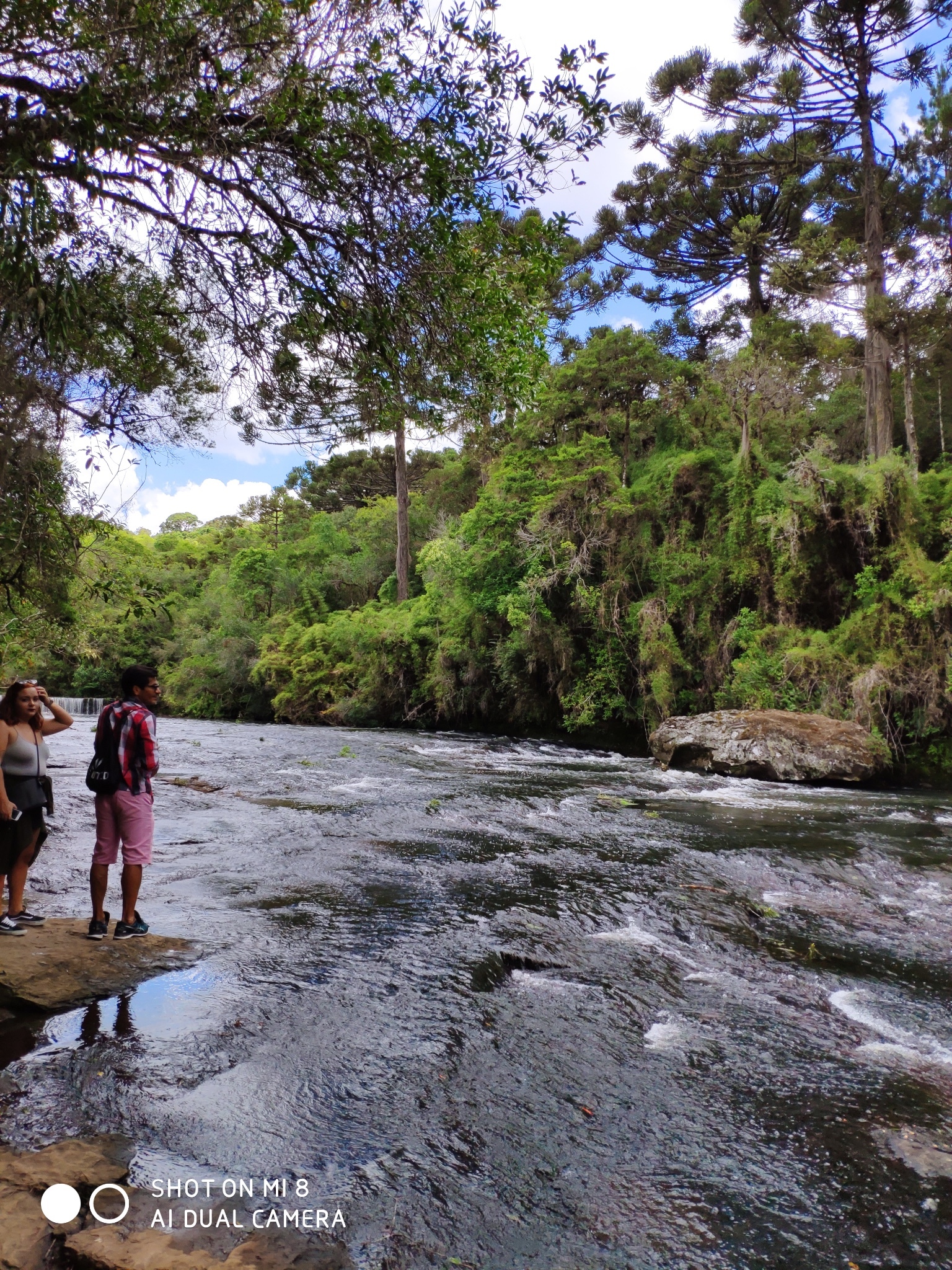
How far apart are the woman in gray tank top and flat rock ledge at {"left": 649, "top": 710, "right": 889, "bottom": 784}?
11421 millimetres

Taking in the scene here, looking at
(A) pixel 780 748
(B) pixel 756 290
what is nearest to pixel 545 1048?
(A) pixel 780 748

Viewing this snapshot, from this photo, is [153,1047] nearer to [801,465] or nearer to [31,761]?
[31,761]

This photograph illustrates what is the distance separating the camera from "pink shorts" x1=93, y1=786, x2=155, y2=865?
5.02m

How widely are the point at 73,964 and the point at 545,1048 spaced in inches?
108

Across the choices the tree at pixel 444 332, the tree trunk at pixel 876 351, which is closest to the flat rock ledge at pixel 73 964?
the tree at pixel 444 332

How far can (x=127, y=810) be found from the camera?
198 inches

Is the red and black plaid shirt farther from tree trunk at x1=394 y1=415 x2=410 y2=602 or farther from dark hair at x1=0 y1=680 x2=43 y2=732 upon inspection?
tree trunk at x1=394 y1=415 x2=410 y2=602

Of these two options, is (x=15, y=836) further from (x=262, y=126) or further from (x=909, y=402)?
(x=909, y=402)

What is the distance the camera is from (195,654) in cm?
3688

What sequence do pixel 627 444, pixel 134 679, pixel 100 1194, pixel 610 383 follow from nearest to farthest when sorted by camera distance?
pixel 100 1194 → pixel 134 679 → pixel 610 383 → pixel 627 444

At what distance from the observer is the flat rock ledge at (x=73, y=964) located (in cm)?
407

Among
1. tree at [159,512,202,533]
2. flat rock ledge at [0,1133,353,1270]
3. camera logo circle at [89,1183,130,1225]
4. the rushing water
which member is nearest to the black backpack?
the rushing water

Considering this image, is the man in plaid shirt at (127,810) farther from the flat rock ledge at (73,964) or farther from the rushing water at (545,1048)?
the rushing water at (545,1048)

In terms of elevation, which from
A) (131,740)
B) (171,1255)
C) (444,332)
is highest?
(444,332)
